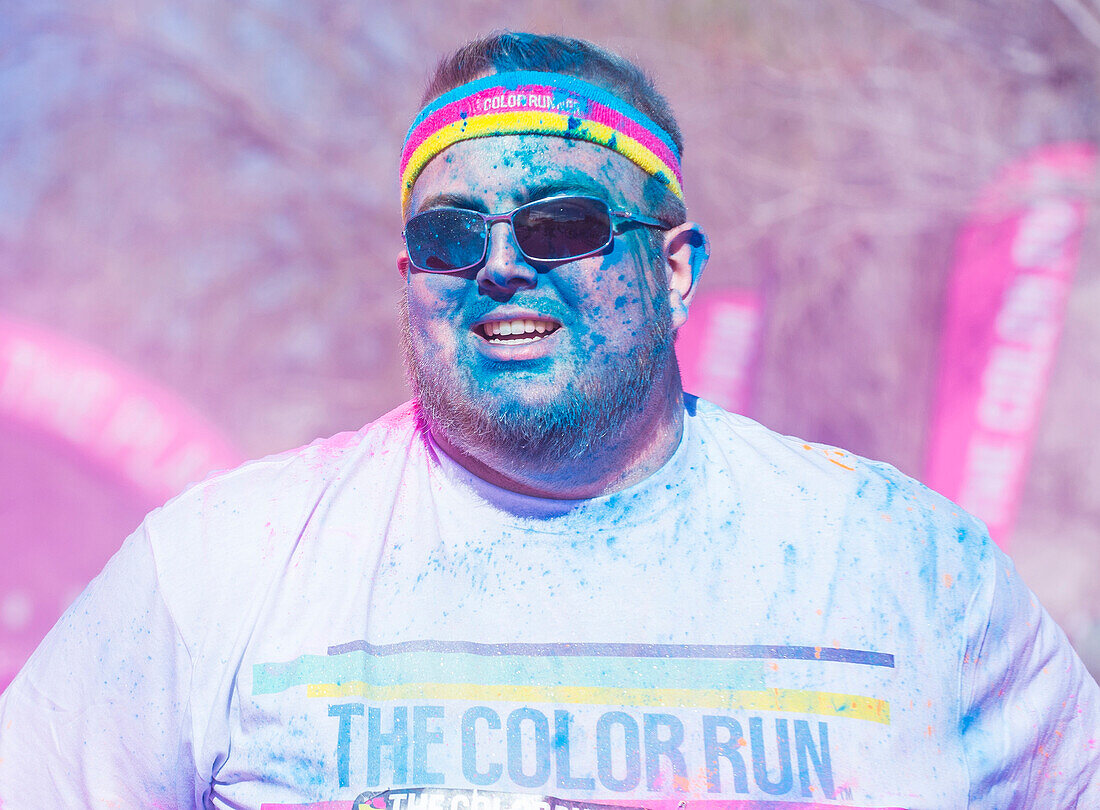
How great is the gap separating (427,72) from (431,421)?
2.12m

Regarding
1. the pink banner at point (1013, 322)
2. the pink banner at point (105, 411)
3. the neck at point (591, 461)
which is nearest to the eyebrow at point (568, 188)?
the neck at point (591, 461)

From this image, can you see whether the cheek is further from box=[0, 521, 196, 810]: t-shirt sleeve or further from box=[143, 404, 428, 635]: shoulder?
box=[0, 521, 196, 810]: t-shirt sleeve

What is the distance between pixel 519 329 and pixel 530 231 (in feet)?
0.61

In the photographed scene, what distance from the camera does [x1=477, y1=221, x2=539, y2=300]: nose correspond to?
1.55 meters

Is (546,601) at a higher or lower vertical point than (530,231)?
lower

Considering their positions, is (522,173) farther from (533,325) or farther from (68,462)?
(68,462)

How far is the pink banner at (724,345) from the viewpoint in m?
3.45

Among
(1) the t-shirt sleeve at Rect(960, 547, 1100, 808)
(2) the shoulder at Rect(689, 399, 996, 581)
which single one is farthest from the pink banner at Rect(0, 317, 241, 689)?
(1) the t-shirt sleeve at Rect(960, 547, 1100, 808)

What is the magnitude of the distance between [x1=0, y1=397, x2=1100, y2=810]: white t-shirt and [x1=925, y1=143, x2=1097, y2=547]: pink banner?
2.07m

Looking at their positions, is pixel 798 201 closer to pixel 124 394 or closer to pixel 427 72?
pixel 427 72

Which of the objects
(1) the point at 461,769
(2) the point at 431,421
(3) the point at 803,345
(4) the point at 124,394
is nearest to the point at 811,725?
(1) the point at 461,769

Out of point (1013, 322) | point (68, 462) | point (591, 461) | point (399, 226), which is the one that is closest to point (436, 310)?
point (591, 461)

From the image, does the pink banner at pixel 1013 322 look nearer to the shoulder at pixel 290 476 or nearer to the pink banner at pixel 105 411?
the shoulder at pixel 290 476

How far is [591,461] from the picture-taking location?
62.7 inches
